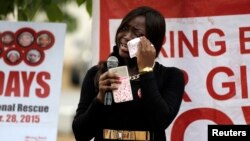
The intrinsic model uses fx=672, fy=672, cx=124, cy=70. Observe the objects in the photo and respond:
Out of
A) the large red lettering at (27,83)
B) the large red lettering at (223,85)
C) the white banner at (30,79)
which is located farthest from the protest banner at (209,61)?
the large red lettering at (27,83)

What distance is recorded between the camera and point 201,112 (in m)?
3.96

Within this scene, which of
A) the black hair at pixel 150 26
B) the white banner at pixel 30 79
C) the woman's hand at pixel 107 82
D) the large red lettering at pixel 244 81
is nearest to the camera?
the woman's hand at pixel 107 82

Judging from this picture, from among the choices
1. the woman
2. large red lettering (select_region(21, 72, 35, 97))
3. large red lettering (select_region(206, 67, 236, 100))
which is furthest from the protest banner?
the woman

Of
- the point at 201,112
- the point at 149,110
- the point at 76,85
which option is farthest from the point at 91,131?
the point at 76,85

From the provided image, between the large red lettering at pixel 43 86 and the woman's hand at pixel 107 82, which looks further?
the large red lettering at pixel 43 86

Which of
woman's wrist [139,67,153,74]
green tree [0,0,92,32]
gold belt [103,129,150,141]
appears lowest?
gold belt [103,129,150,141]

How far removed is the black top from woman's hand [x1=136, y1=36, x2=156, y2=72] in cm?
5

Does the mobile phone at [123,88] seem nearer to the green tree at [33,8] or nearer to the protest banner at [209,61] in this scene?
the protest banner at [209,61]

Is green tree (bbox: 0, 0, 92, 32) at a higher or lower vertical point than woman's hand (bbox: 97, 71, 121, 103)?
higher

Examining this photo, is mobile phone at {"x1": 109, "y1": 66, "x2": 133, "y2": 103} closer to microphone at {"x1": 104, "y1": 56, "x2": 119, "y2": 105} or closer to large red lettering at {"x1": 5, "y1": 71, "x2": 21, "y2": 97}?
microphone at {"x1": 104, "y1": 56, "x2": 119, "y2": 105}

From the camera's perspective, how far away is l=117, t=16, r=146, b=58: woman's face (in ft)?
9.26

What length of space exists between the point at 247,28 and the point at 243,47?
0.12 meters

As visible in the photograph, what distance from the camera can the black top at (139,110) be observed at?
2748 mm

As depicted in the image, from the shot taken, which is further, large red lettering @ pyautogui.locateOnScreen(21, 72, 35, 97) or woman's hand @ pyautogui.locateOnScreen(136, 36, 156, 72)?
large red lettering @ pyautogui.locateOnScreen(21, 72, 35, 97)
